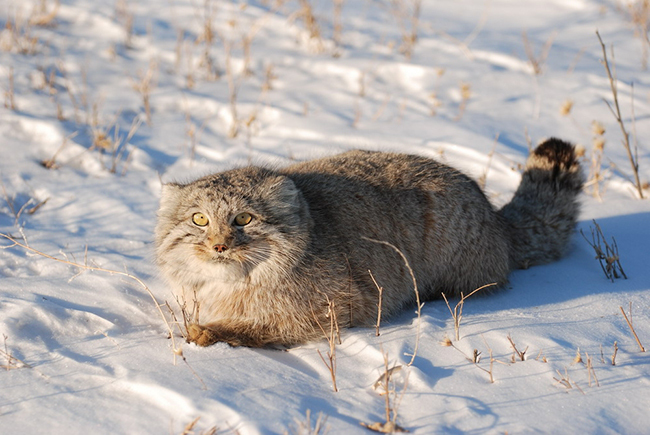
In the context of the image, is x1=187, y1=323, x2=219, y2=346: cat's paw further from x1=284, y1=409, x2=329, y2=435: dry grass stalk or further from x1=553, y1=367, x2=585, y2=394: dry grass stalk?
x1=553, y1=367, x2=585, y2=394: dry grass stalk

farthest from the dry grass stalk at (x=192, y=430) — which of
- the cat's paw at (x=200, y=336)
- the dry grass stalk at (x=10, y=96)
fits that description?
the dry grass stalk at (x=10, y=96)

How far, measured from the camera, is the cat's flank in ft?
13.0

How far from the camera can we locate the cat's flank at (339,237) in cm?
397

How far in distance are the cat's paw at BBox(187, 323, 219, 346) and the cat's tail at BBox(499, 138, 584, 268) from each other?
2750 mm

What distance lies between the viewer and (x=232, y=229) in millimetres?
3873

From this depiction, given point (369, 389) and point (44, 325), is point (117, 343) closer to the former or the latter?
point (44, 325)

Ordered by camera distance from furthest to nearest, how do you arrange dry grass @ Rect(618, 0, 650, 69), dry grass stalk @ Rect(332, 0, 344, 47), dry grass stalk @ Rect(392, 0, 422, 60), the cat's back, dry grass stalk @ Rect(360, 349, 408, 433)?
1. dry grass stalk @ Rect(332, 0, 344, 47)
2. dry grass stalk @ Rect(392, 0, 422, 60)
3. dry grass @ Rect(618, 0, 650, 69)
4. the cat's back
5. dry grass stalk @ Rect(360, 349, 408, 433)

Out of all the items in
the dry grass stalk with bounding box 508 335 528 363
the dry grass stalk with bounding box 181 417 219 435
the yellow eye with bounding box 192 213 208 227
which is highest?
the yellow eye with bounding box 192 213 208 227

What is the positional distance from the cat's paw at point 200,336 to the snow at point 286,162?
80 mm

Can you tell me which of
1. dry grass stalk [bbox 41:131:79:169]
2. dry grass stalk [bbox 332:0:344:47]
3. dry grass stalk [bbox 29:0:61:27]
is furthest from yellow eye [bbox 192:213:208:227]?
dry grass stalk [bbox 29:0:61:27]

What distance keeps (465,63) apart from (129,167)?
516 centimetres

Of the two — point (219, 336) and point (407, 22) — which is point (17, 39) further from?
point (219, 336)

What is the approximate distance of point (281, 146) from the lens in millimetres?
7398

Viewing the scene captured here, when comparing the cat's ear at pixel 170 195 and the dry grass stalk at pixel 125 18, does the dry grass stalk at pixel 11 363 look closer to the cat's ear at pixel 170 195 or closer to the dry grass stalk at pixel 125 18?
the cat's ear at pixel 170 195
